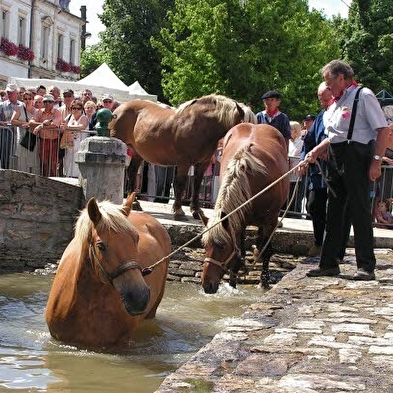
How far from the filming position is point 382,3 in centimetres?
4100

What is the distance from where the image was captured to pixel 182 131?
1266cm

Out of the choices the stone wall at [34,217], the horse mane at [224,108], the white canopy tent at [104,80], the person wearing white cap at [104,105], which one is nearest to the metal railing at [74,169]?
the person wearing white cap at [104,105]

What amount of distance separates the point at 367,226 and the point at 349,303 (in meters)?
1.33

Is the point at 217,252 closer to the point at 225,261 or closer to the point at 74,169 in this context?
the point at 225,261

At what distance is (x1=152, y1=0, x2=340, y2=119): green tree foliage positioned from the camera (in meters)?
33.6

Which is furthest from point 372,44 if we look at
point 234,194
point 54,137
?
point 234,194

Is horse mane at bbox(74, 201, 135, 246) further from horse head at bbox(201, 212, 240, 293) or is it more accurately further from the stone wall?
the stone wall

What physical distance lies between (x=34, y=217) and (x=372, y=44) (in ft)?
102

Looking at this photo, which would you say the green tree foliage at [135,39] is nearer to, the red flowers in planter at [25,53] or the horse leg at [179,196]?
the red flowers in planter at [25,53]

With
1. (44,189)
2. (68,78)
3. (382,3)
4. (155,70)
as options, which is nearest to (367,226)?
(44,189)

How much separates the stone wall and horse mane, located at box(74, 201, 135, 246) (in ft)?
19.1

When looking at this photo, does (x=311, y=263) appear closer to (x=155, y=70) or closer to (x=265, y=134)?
(x=265, y=134)

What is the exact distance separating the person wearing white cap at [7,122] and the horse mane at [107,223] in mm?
8316

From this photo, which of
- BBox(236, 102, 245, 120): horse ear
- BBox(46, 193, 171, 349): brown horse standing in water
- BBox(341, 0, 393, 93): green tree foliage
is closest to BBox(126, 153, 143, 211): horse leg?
BBox(236, 102, 245, 120): horse ear
